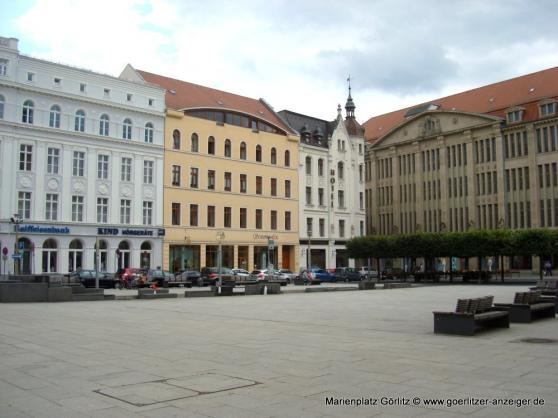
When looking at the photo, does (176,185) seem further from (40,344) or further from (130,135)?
(40,344)

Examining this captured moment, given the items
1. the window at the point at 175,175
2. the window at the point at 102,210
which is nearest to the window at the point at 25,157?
the window at the point at 102,210

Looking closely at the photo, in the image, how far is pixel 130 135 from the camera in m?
53.5

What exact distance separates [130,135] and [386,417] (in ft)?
164

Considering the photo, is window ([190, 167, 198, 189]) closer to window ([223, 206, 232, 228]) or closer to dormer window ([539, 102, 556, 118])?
window ([223, 206, 232, 228])

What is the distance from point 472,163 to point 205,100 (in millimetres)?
36438

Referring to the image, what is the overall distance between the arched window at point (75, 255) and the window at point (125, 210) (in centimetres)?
432

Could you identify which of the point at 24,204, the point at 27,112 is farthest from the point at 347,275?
the point at 27,112

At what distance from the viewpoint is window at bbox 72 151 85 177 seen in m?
49.8

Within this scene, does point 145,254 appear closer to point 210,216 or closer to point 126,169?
point 126,169

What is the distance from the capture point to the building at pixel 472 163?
69.0 m

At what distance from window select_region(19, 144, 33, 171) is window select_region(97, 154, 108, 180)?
19.0ft

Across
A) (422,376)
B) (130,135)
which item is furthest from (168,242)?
(422,376)

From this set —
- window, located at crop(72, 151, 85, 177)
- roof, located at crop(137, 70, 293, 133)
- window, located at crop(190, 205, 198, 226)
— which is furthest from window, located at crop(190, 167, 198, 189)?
window, located at crop(72, 151, 85, 177)

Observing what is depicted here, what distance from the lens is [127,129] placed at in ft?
175
